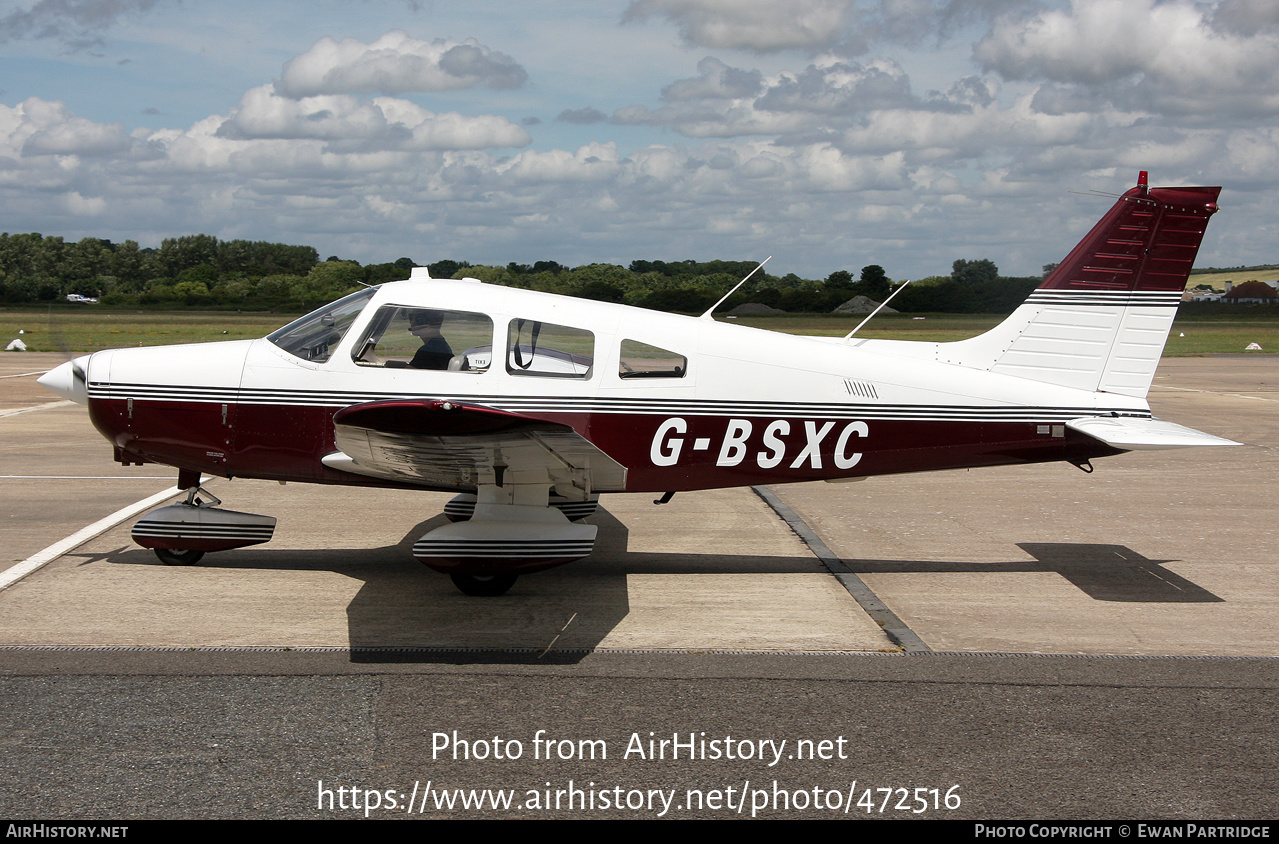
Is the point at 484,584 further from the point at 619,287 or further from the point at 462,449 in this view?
the point at 619,287

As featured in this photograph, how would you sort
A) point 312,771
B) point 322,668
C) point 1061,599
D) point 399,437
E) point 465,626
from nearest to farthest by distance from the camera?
1. point 312,771
2. point 322,668
3. point 399,437
4. point 465,626
5. point 1061,599

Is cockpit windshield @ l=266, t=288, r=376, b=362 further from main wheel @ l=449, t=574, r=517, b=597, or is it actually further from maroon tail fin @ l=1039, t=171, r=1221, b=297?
maroon tail fin @ l=1039, t=171, r=1221, b=297

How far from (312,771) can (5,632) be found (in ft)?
9.29

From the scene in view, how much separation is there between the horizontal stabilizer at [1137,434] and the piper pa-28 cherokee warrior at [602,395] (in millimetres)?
18

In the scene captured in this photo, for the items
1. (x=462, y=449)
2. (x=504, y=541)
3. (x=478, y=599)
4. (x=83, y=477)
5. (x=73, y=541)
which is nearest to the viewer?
(x=462, y=449)

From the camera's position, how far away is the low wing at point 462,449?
5.36 meters

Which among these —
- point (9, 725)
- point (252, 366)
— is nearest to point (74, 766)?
point (9, 725)

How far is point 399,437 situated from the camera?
5.68m

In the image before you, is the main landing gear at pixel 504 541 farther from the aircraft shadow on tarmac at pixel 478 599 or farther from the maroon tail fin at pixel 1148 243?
the maroon tail fin at pixel 1148 243

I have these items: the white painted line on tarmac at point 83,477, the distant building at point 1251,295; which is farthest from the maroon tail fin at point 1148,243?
the distant building at point 1251,295

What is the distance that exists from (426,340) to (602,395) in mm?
1254

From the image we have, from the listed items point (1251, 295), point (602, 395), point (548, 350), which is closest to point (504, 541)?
point (602, 395)

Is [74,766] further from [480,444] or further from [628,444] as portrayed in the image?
[628,444]

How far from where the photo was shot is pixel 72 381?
281 inches
